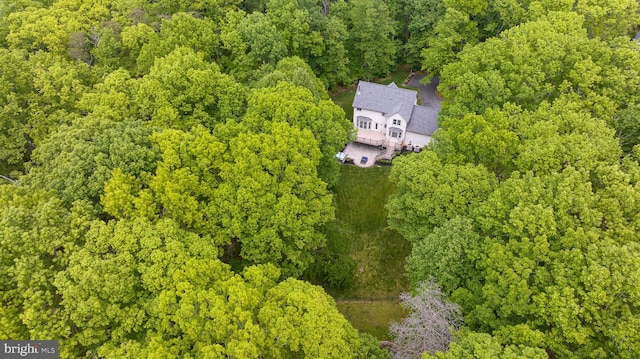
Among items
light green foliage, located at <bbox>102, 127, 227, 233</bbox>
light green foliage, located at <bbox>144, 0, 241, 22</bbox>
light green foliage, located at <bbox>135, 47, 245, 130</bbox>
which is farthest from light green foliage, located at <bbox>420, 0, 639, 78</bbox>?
light green foliage, located at <bbox>102, 127, 227, 233</bbox>

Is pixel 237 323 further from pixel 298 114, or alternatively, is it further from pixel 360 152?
pixel 360 152

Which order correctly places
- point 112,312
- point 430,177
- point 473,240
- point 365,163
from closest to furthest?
1. point 112,312
2. point 473,240
3. point 430,177
4. point 365,163

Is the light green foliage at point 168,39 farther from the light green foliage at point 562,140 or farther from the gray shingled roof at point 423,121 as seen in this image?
the light green foliage at point 562,140

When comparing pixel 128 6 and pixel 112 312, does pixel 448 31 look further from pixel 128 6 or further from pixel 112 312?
pixel 112 312

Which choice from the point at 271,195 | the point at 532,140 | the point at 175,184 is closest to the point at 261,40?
the point at 271,195

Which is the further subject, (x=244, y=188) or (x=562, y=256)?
(x=244, y=188)

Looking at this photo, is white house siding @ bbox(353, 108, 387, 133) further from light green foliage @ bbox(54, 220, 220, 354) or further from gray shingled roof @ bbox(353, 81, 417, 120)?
light green foliage @ bbox(54, 220, 220, 354)

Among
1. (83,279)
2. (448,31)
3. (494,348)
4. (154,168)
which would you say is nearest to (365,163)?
(448,31)
